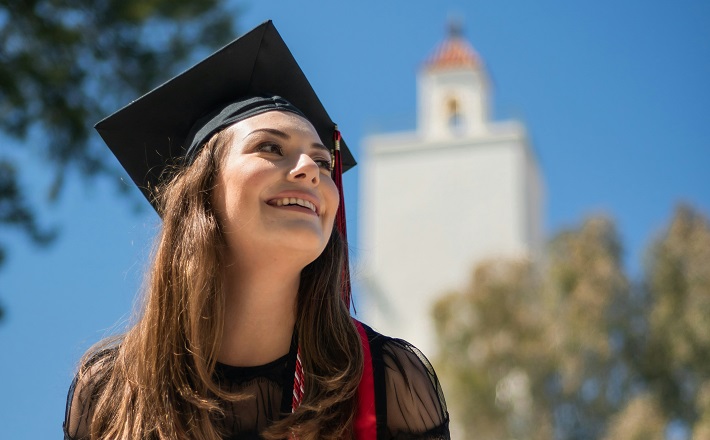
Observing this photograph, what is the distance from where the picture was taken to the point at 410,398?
229 centimetres

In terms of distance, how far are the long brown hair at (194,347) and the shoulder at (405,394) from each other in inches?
2.7

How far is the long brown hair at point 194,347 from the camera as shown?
86.7 inches

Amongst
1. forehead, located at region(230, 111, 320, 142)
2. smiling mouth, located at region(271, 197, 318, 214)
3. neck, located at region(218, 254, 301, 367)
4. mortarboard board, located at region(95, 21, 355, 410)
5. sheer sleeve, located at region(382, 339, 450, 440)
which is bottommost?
sheer sleeve, located at region(382, 339, 450, 440)

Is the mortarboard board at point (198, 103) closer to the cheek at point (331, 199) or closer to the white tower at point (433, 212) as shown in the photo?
the cheek at point (331, 199)

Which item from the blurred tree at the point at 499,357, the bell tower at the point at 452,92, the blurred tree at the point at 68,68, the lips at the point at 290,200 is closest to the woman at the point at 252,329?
the lips at the point at 290,200

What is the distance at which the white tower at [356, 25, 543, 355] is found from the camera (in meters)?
33.5

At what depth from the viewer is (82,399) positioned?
2.36 m

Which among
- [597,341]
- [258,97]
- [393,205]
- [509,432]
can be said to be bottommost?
[258,97]

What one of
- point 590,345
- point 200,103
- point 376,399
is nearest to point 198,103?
point 200,103

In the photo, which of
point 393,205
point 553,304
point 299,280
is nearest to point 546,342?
point 553,304

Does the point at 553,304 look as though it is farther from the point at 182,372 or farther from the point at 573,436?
the point at 182,372

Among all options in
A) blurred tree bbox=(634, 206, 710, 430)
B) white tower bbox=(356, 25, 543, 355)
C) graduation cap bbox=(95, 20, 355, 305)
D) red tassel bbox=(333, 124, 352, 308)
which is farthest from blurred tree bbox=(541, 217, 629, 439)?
graduation cap bbox=(95, 20, 355, 305)

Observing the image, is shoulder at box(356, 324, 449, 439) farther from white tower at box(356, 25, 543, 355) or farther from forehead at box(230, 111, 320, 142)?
white tower at box(356, 25, 543, 355)

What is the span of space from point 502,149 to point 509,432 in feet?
53.1
